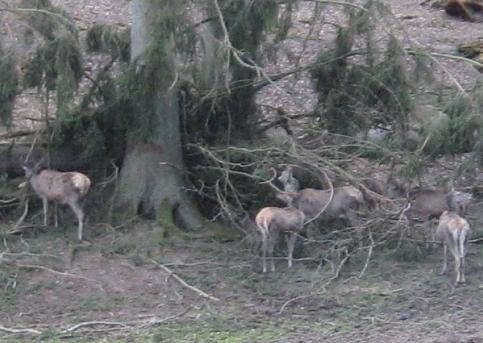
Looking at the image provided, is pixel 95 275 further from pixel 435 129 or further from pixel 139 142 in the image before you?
pixel 435 129

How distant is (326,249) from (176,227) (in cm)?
209

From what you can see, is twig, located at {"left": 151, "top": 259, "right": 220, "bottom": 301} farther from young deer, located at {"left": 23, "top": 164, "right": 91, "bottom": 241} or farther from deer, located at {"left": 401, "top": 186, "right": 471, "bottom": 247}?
deer, located at {"left": 401, "top": 186, "right": 471, "bottom": 247}

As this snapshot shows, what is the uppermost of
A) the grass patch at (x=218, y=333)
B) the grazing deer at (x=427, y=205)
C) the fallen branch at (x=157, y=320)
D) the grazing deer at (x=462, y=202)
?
the grazing deer at (x=462, y=202)

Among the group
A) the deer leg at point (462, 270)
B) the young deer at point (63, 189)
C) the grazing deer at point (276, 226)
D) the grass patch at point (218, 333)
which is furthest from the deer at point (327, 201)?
the grass patch at point (218, 333)

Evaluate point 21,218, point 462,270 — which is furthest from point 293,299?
point 21,218

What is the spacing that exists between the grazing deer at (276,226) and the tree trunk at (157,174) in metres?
1.60

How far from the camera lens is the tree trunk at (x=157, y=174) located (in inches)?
644

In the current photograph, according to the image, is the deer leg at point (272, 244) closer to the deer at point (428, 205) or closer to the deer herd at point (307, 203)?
the deer herd at point (307, 203)

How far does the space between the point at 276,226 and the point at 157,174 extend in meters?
2.31

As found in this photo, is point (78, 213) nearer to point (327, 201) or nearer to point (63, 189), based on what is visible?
point (63, 189)

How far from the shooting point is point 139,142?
16.5m

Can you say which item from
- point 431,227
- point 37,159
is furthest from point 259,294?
point 37,159

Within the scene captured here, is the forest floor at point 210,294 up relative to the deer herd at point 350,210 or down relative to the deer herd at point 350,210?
down

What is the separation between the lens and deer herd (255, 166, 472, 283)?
14.7 meters
